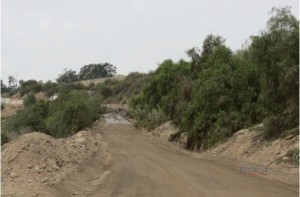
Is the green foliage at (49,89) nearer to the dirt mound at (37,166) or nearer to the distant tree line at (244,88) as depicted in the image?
the distant tree line at (244,88)

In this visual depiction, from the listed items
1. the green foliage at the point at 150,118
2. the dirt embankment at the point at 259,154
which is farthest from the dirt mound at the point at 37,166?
the green foliage at the point at 150,118

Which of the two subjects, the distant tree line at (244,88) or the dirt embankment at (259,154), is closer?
the dirt embankment at (259,154)

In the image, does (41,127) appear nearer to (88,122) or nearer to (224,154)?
(88,122)

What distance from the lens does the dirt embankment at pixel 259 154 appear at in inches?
778

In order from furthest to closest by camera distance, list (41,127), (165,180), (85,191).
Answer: (41,127)
(165,180)
(85,191)

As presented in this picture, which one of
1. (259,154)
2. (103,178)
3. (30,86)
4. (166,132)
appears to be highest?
(30,86)

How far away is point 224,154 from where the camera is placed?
28.8 metres

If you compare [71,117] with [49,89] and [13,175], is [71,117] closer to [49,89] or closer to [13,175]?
[13,175]

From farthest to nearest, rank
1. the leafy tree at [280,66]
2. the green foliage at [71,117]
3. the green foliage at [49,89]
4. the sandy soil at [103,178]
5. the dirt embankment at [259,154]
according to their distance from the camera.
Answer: the green foliage at [49,89] < the green foliage at [71,117] < the leafy tree at [280,66] < the dirt embankment at [259,154] < the sandy soil at [103,178]

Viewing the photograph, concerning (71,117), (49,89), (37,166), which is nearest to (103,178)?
(37,166)

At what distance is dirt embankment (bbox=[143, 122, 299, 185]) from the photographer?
1977 centimetres

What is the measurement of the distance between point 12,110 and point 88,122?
7826 centimetres

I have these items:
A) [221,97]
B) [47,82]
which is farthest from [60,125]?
[47,82]

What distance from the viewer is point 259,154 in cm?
2430
